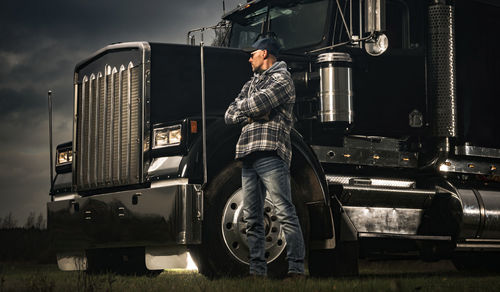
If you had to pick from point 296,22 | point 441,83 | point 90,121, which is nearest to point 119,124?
point 90,121

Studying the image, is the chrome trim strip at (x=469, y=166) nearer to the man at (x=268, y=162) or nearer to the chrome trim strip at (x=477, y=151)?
the chrome trim strip at (x=477, y=151)

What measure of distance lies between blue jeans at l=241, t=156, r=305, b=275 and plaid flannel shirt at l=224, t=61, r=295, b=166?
0.12 m

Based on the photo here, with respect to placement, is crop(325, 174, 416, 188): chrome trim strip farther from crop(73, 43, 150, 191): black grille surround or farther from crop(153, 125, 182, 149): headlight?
crop(73, 43, 150, 191): black grille surround

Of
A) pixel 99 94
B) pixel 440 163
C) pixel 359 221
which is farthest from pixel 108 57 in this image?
pixel 440 163

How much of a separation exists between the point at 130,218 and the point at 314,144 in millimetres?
2024

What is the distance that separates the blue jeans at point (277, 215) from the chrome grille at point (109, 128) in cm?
138

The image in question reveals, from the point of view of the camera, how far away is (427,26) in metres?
8.61

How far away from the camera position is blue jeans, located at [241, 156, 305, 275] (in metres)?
6.22

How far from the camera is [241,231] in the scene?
6.67m

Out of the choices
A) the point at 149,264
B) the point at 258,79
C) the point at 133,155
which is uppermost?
the point at 258,79

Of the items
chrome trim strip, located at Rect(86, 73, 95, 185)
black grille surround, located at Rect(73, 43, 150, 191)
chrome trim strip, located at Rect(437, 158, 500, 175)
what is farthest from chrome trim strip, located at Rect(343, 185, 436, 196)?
chrome trim strip, located at Rect(86, 73, 95, 185)

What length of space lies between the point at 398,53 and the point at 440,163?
4.20 feet

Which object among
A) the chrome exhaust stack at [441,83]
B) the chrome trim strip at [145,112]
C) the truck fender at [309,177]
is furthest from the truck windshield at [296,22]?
the chrome trim strip at [145,112]

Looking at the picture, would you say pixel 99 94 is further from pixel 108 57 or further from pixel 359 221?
pixel 359 221
